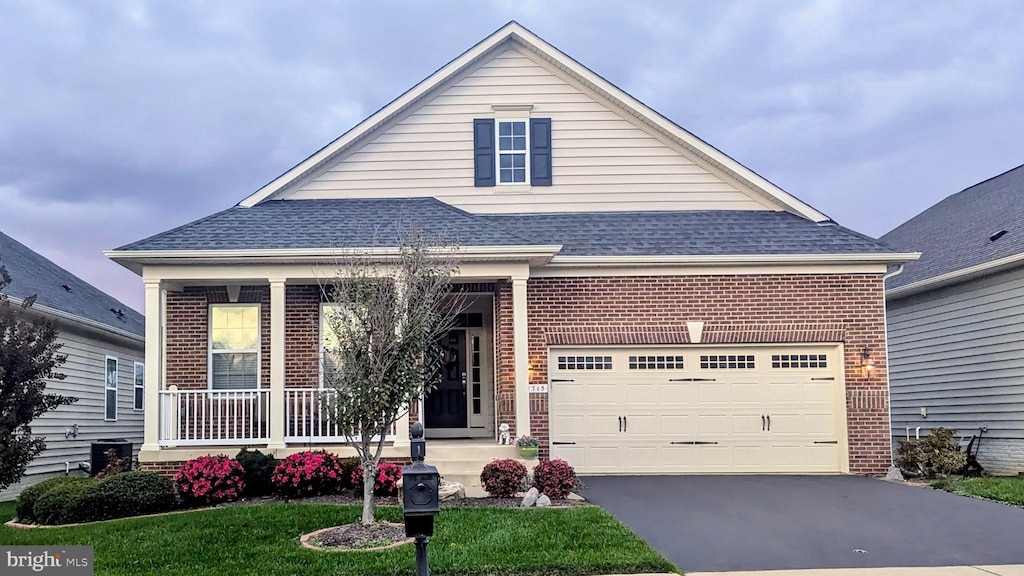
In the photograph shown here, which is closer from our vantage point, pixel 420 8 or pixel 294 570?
pixel 294 570

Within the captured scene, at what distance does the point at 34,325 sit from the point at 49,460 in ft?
21.8

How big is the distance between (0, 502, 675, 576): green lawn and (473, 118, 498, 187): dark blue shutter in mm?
6886

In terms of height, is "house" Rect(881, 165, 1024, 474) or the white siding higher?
the white siding

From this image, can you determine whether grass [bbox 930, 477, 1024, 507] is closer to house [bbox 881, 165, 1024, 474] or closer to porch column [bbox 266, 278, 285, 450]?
house [bbox 881, 165, 1024, 474]

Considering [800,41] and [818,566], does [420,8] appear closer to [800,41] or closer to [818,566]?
[800,41]

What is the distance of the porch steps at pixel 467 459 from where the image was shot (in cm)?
1160

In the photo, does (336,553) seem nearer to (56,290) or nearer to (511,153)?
(511,153)

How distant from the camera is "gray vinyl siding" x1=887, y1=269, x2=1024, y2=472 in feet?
46.4

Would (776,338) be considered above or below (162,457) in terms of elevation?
above

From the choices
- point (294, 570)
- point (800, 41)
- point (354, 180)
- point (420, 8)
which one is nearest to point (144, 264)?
point (354, 180)

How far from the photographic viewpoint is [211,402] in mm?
12156

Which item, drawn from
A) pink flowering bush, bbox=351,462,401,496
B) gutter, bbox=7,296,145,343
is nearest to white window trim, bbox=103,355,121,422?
gutter, bbox=7,296,145,343

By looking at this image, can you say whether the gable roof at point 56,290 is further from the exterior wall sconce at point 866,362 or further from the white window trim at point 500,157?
the exterior wall sconce at point 866,362

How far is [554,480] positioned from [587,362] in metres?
3.31
